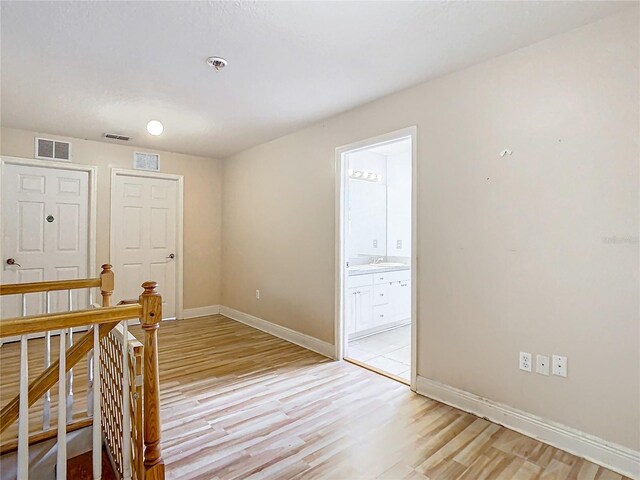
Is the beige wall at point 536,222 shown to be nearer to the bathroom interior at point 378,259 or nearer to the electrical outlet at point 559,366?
the electrical outlet at point 559,366

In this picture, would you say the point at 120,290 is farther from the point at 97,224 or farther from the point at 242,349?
the point at 242,349

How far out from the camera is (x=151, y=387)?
1.50m

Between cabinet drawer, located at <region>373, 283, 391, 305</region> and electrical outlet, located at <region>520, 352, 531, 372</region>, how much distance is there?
2.20 meters

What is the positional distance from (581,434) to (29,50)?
4118mm

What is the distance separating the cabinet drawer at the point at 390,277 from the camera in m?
4.36

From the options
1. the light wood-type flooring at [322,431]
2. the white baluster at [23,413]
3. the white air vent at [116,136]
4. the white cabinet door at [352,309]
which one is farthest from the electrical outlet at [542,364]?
the white air vent at [116,136]

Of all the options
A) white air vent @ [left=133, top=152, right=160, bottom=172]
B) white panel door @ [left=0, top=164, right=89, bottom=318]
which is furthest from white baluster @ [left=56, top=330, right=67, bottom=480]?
white air vent @ [left=133, top=152, right=160, bottom=172]

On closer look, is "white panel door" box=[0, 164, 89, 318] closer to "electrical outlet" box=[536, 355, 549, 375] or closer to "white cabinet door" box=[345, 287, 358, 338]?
"white cabinet door" box=[345, 287, 358, 338]

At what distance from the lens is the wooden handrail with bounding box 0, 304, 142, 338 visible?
4.02 ft

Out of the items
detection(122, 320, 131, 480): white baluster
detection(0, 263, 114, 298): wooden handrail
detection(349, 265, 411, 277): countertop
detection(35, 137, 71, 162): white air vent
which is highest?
detection(35, 137, 71, 162): white air vent

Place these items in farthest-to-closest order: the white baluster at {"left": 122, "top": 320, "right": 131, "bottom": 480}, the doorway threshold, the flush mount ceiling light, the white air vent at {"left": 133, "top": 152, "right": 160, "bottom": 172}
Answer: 1. the white air vent at {"left": 133, "top": 152, "right": 160, "bottom": 172}
2. the flush mount ceiling light
3. the doorway threshold
4. the white baluster at {"left": 122, "top": 320, "right": 131, "bottom": 480}

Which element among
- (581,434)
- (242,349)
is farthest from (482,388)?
(242,349)

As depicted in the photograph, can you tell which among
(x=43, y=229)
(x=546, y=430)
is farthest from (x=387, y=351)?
(x=43, y=229)

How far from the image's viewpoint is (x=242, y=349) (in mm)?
3820
